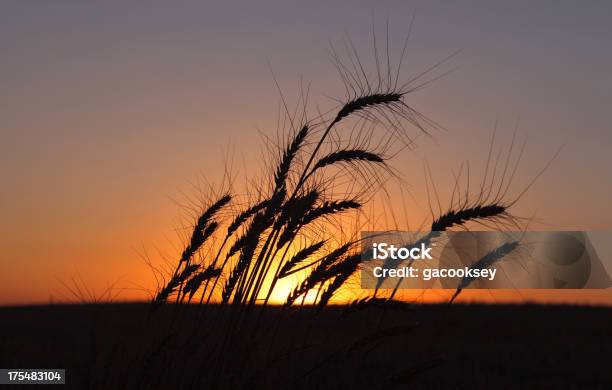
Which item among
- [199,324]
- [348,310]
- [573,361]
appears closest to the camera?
[348,310]

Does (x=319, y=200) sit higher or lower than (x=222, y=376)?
higher

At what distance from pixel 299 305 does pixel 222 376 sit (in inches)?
19.6

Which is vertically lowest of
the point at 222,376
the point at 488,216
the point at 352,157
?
the point at 222,376

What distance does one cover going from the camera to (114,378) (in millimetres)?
3734

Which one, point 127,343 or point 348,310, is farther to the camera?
point 127,343

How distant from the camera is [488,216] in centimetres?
357

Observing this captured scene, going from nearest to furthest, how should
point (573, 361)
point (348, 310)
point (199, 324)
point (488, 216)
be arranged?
point (348, 310)
point (488, 216)
point (199, 324)
point (573, 361)

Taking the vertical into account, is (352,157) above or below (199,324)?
above

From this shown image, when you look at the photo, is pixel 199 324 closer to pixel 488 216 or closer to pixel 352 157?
pixel 352 157

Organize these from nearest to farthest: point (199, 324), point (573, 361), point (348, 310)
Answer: point (348, 310) → point (199, 324) → point (573, 361)

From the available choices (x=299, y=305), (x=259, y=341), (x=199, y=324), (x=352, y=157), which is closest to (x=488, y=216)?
(x=352, y=157)

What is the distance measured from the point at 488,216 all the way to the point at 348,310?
2.75 ft

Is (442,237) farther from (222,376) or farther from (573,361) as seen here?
(573,361)

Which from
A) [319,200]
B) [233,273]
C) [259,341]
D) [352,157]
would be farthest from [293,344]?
[352,157]
